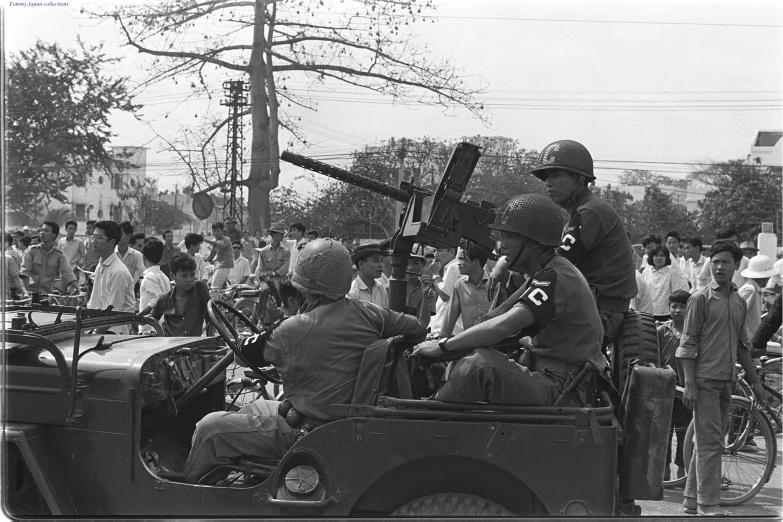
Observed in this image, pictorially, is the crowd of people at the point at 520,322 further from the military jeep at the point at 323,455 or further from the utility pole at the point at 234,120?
the utility pole at the point at 234,120

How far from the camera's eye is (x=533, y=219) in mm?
3824

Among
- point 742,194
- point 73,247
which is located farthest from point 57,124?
point 742,194

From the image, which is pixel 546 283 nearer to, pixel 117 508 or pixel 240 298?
pixel 117 508

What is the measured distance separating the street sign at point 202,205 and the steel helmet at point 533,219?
11.0m

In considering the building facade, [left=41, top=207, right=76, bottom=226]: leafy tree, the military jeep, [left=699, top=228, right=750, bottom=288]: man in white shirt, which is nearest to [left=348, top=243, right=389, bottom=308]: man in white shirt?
[left=699, top=228, right=750, bottom=288]: man in white shirt

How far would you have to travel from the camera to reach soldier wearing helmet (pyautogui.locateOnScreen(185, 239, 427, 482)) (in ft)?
12.5

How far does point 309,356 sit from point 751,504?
4.12 metres

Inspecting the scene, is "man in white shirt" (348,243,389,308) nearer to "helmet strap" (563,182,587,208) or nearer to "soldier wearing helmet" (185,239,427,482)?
"helmet strap" (563,182,587,208)

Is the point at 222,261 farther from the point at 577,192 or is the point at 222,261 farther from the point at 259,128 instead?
the point at 577,192

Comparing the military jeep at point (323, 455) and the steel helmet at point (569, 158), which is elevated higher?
the steel helmet at point (569, 158)

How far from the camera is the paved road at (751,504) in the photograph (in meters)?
6.01

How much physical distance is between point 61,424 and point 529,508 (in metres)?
2.10

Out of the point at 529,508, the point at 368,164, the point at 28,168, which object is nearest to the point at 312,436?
the point at 529,508

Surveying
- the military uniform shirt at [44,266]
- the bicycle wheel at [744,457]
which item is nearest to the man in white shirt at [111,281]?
the military uniform shirt at [44,266]
